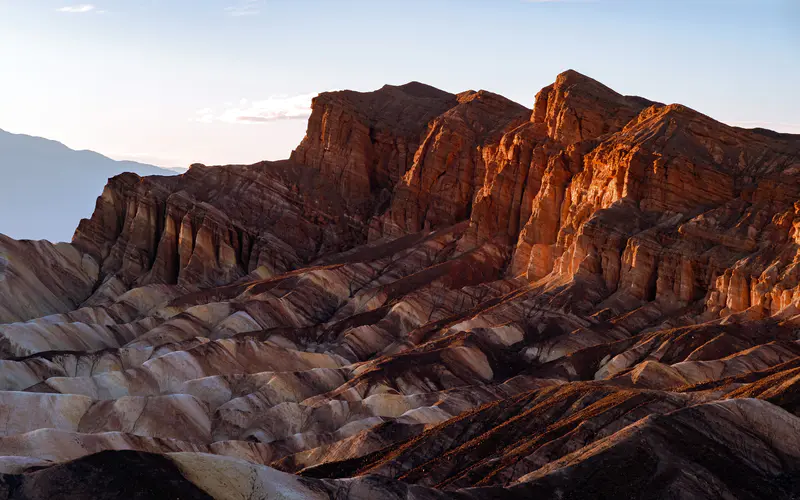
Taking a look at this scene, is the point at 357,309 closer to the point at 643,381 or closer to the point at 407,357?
the point at 407,357

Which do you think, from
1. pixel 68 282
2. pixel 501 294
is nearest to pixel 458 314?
pixel 501 294

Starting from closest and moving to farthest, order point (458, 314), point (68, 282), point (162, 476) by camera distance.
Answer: point (162, 476) → point (458, 314) → point (68, 282)

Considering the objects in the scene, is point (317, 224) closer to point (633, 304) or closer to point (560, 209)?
point (560, 209)

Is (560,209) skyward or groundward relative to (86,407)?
skyward

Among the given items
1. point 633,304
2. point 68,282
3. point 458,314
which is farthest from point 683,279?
point 68,282

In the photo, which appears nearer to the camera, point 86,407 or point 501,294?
point 86,407

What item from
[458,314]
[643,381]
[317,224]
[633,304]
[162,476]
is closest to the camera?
[162,476]
